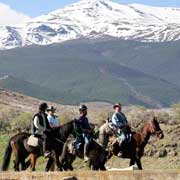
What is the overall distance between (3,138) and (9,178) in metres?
30.9

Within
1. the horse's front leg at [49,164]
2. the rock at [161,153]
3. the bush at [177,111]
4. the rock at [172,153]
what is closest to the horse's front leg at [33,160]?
the horse's front leg at [49,164]

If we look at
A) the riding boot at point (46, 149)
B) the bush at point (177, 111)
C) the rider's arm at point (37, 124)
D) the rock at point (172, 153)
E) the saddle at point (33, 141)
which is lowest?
the riding boot at point (46, 149)

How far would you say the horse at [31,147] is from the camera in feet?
85.3

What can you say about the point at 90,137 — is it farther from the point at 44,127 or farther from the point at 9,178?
the point at 9,178

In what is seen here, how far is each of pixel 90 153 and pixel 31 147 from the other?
2.24 meters

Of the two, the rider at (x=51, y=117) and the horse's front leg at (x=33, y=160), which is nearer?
the horse's front leg at (x=33, y=160)

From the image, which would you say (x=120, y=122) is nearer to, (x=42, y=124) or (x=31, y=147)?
(x=42, y=124)

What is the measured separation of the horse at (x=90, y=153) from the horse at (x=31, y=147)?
0.72ft

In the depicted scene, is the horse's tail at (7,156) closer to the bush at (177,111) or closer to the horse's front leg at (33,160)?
the horse's front leg at (33,160)

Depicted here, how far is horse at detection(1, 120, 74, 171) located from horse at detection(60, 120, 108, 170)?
0.22m

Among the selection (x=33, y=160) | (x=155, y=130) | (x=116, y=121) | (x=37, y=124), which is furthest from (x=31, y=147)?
(x=155, y=130)

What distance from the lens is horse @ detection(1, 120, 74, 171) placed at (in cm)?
2600

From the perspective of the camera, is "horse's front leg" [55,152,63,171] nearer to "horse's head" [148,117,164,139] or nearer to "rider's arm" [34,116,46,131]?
"rider's arm" [34,116,46,131]

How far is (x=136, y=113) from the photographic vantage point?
2515 inches
